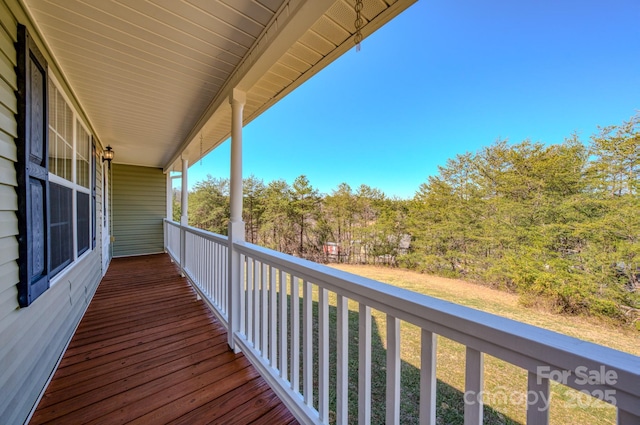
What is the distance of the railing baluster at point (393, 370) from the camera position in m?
0.91

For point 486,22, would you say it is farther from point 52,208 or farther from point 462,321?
point 52,208

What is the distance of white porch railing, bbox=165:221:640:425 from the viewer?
0.49 m

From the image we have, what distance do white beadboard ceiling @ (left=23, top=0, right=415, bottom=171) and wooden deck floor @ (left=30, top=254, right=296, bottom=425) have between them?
2441 millimetres

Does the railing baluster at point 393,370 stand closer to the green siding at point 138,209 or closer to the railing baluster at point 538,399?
the railing baluster at point 538,399

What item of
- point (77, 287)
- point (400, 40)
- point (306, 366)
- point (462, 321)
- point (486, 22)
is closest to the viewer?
point (462, 321)

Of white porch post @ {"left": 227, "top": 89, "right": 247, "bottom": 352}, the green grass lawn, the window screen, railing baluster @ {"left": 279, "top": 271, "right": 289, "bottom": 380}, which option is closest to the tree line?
the green grass lawn

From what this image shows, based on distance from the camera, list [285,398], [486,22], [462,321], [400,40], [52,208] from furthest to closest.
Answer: [400,40]
[486,22]
[52,208]
[285,398]
[462,321]

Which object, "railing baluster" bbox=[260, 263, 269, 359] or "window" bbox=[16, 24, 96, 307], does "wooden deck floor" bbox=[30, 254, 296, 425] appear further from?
"window" bbox=[16, 24, 96, 307]

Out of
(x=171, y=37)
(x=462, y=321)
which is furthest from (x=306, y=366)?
(x=171, y=37)

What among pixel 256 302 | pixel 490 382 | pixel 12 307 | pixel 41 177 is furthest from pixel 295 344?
pixel 41 177

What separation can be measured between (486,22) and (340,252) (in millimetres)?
7378

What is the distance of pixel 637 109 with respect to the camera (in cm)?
297

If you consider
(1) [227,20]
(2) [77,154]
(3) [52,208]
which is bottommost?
(3) [52,208]

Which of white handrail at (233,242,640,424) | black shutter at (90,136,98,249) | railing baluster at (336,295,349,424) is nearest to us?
white handrail at (233,242,640,424)
